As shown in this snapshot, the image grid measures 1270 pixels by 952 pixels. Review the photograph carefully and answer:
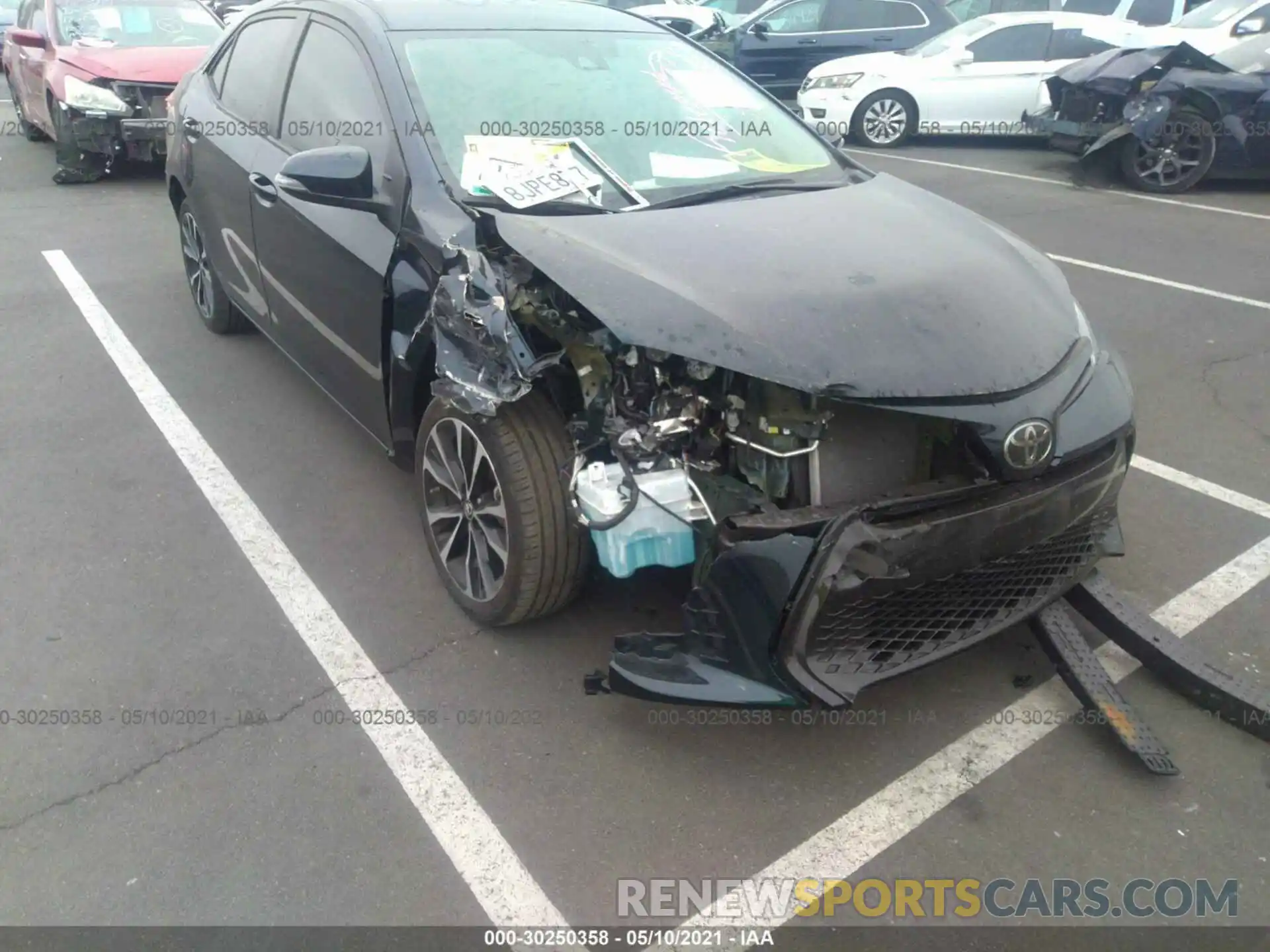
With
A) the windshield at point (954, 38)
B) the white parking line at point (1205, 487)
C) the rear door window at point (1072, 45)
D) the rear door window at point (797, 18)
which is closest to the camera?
the white parking line at point (1205, 487)

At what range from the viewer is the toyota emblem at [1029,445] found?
233 centimetres

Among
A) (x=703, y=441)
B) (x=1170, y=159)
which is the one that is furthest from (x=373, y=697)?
(x=1170, y=159)

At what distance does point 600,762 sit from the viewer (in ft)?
8.48

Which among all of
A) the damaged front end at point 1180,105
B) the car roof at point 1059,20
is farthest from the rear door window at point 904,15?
the damaged front end at point 1180,105

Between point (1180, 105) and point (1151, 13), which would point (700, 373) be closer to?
point (1180, 105)

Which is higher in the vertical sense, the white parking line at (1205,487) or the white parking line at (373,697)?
the white parking line at (1205,487)

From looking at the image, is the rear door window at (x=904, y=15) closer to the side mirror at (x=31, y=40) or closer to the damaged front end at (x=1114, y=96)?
the damaged front end at (x=1114, y=96)

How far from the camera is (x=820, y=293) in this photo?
8.13 feet

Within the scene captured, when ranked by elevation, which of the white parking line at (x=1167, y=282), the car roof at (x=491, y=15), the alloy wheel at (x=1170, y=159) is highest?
the car roof at (x=491, y=15)

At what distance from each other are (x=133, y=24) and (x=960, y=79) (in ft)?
28.0

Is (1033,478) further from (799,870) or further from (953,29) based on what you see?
(953,29)

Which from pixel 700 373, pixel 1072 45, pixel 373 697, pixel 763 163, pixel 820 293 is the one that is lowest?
pixel 373 697

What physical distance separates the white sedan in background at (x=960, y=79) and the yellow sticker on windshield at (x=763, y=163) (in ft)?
25.7

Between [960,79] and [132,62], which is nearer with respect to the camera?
[132,62]
